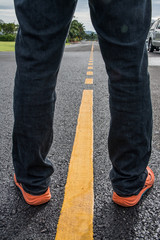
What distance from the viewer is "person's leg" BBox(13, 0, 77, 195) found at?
1.09 m

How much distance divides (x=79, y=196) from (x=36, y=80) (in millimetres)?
684

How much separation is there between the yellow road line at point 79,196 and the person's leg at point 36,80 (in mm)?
182

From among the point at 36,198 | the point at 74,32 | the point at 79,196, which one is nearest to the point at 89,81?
the point at 79,196

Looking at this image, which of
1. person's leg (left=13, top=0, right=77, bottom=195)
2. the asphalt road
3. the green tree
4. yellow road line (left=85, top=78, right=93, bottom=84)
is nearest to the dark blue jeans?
person's leg (left=13, top=0, right=77, bottom=195)

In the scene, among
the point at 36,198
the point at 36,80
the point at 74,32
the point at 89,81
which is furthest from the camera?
the point at 74,32

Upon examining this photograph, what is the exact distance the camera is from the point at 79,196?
1494 millimetres

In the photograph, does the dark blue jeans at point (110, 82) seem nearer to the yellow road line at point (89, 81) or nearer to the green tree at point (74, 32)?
the yellow road line at point (89, 81)

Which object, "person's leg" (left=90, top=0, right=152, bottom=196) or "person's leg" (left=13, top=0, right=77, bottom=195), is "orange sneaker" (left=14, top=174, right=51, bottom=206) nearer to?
"person's leg" (left=13, top=0, right=77, bottom=195)

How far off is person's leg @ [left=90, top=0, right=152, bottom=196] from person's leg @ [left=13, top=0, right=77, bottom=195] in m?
0.17

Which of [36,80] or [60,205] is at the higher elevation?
[36,80]

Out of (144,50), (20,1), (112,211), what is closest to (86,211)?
(112,211)

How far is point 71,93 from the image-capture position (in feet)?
13.2

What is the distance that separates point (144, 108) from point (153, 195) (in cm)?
54

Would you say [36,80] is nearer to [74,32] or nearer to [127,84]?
[127,84]
